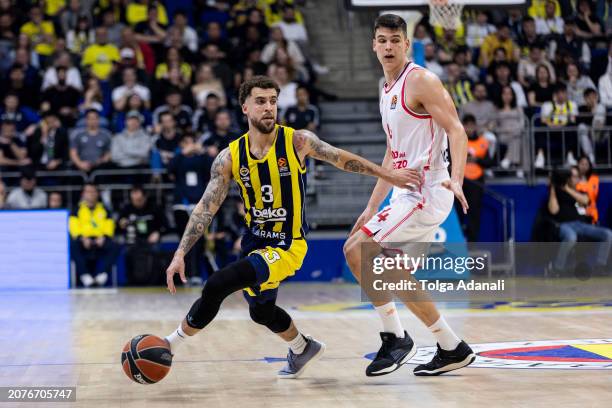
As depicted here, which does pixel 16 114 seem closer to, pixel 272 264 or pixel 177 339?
pixel 177 339

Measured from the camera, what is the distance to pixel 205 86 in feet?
56.4

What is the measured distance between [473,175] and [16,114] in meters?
7.33

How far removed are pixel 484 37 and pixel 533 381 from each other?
13.6 meters

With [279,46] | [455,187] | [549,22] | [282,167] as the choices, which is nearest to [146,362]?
[282,167]

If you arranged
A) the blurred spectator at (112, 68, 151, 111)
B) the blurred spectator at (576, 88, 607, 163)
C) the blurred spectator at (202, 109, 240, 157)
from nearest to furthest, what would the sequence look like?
1. the blurred spectator at (202, 109, 240, 157)
2. the blurred spectator at (576, 88, 607, 163)
3. the blurred spectator at (112, 68, 151, 111)

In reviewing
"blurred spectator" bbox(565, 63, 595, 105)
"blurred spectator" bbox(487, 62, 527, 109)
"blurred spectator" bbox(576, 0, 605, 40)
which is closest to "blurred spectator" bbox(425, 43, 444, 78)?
"blurred spectator" bbox(487, 62, 527, 109)

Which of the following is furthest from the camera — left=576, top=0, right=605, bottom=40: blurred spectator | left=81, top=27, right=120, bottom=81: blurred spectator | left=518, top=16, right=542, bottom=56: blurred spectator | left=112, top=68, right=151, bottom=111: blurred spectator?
left=576, top=0, right=605, bottom=40: blurred spectator

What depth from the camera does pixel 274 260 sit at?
252 inches

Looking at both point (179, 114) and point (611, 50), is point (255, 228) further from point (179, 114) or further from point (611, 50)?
point (611, 50)

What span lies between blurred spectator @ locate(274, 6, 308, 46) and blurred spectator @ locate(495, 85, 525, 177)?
4.43 m

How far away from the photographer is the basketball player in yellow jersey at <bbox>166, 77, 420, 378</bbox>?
6.45 meters

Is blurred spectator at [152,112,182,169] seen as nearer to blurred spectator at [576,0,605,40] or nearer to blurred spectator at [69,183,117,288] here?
blurred spectator at [69,183,117,288]

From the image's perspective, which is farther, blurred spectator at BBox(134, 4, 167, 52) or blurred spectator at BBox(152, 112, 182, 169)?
blurred spectator at BBox(134, 4, 167, 52)

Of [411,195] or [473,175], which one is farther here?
[473,175]
